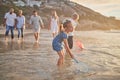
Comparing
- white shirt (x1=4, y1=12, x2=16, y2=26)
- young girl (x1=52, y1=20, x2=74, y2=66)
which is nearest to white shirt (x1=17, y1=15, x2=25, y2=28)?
white shirt (x1=4, y1=12, x2=16, y2=26)

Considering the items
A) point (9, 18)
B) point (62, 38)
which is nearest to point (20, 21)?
point (9, 18)

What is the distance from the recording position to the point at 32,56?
16750 millimetres

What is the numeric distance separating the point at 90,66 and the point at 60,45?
62.8 inches

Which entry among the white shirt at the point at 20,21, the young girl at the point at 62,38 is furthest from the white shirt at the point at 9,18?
the young girl at the point at 62,38

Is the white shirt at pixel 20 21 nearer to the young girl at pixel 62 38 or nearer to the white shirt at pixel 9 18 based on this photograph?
the white shirt at pixel 9 18

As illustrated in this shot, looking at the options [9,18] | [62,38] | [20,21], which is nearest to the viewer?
[62,38]

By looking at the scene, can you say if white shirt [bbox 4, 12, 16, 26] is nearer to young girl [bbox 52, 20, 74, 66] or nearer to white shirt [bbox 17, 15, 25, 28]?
white shirt [bbox 17, 15, 25, 28]

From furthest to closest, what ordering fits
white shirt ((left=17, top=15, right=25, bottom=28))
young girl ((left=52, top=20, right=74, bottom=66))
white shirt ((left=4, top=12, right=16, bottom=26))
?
white shirt ((left=17, top=15, right=25, bottom=28))
white shirt ((left=4, top=12, right=16, bottom=26))
young girl ((left=52, top=20, right=74, bottom=66))

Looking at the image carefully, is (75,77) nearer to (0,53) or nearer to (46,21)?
(0,53)

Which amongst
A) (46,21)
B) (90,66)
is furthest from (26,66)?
(46,21)

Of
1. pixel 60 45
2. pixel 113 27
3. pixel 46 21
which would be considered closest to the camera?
pixel 60 45

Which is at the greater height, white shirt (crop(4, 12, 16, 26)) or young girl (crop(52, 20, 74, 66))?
young girl (crop(52, 20, 74, 66))

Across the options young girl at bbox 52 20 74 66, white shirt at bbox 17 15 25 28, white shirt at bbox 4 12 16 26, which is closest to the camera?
young girl at bbox 52 20 74 66

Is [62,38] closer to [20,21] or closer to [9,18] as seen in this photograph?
[9,18]
